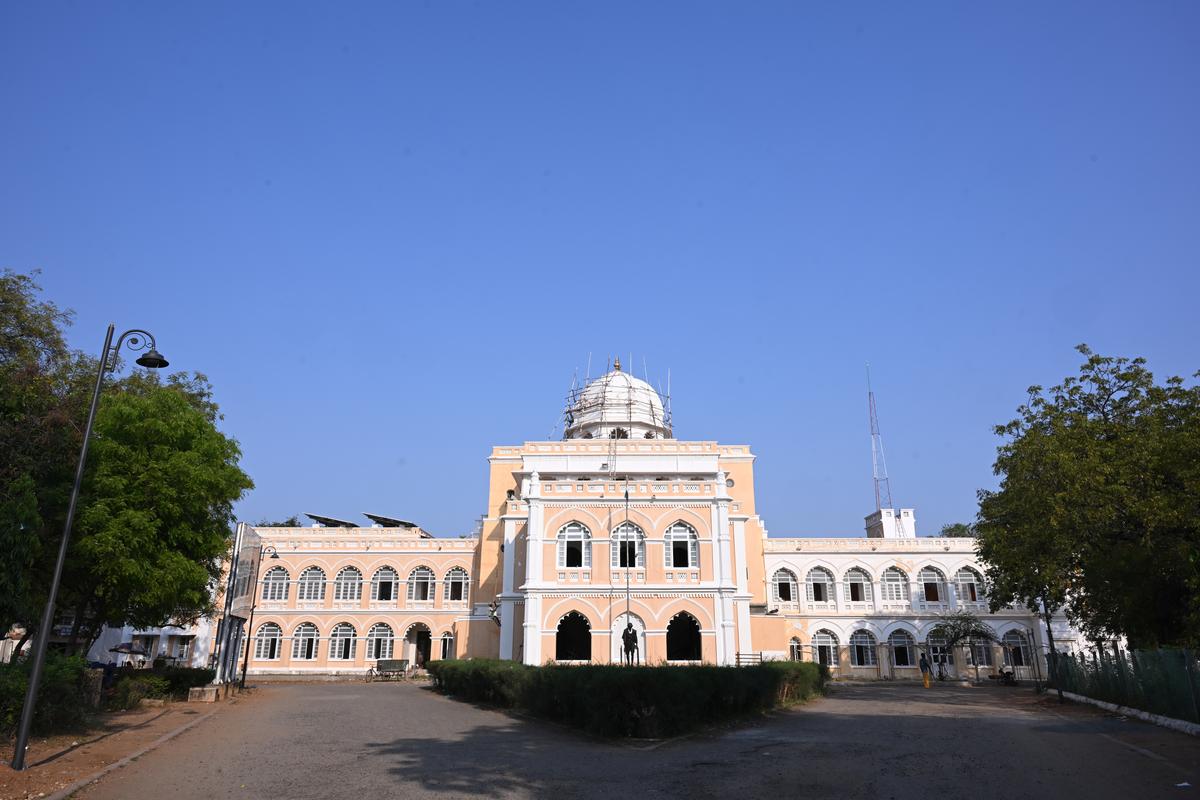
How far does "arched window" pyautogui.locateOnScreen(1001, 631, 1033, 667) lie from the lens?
42.2 meters

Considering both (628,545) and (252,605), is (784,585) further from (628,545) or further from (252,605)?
(252,605)

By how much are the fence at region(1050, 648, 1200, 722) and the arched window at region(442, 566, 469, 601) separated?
2761 centimetres

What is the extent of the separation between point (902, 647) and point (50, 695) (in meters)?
39.1

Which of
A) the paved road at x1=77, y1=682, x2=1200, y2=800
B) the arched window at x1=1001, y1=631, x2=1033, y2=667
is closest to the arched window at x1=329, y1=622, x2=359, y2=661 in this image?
the paved road at x1=77, y1=682, x2=1200, y2=800

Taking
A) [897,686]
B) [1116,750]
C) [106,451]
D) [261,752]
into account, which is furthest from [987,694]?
[106,451]

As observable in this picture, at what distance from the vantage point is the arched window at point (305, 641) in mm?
41969

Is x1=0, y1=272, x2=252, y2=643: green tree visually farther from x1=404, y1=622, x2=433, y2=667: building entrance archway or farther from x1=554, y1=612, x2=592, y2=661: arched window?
x1=404, y1=622, x2=433, y2=667: building entrance archway

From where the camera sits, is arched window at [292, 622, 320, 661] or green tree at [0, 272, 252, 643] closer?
green tree at [0, 272, 252, 643]

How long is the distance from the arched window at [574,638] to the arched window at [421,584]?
13.4 metres

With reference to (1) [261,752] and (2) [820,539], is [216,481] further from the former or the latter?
(2) [820,539]

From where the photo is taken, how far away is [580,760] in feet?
41.9

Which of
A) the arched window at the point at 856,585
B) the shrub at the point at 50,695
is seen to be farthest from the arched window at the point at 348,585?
the shrub at the point at 50,695

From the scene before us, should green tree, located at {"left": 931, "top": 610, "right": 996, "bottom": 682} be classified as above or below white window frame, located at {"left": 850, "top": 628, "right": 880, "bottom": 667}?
above

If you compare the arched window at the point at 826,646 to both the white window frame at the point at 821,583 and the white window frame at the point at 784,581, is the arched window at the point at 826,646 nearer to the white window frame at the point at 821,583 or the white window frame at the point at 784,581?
the white window frame at the point at 821,583
